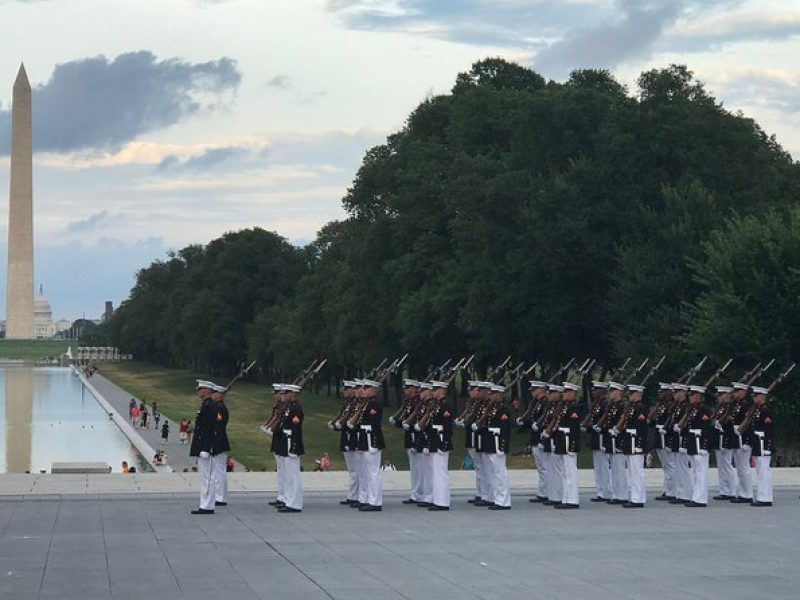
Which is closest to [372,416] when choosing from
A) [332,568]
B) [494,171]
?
[332,568]

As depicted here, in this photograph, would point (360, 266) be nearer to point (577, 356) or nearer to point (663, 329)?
point (577, 356)

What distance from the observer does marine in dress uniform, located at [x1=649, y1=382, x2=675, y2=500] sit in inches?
1029

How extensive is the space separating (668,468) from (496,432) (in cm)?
305

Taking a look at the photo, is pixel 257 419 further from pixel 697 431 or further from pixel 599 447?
pixel 697 431

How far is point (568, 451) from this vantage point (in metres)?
24.9

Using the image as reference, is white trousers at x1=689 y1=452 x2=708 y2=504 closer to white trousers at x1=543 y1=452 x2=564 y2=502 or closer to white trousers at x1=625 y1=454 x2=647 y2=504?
white trousers at x1=625 y1=454 x2=647 y2=504

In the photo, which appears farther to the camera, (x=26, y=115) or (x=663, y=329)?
(x=26, y=115)

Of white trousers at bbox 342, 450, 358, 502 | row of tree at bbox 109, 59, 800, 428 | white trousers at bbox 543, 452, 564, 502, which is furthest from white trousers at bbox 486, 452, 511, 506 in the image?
row of tree at bbox 109, 59, 800, 428

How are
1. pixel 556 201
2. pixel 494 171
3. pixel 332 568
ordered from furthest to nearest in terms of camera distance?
1. pixel 494 171
2. pixel 556 201
3. pixel 332 568

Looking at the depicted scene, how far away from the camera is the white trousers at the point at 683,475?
83.8 feet

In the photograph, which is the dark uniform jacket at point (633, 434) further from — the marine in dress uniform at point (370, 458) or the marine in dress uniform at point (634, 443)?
the marine in dress uniform at point (370, 458)

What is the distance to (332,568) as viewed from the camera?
1736 cm

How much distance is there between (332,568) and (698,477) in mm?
9445

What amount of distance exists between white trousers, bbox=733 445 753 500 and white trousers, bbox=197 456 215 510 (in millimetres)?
8038
